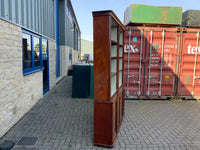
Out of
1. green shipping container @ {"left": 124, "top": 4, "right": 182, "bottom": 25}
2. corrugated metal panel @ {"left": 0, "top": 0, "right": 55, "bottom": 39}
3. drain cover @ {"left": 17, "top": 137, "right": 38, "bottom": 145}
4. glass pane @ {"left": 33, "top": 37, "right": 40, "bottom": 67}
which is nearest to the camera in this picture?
drain cover @ {"left": 17, "top": 137, "right": 38, "bottom": 145}

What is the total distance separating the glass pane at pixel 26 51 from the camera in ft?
17.7

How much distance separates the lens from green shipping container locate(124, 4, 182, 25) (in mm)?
6918

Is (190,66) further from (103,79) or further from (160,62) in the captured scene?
(103,79)

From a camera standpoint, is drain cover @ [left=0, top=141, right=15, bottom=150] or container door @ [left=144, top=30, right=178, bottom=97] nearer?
drain cover @ [left=0, top=141, right=15, bottom=150]

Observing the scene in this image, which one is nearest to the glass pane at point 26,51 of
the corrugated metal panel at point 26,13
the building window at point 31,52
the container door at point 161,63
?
the building window at point 31,52

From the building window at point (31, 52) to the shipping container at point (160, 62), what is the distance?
12.5ft

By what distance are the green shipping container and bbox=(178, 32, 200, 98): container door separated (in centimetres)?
94

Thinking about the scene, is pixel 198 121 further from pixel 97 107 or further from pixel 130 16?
pixel 130 16

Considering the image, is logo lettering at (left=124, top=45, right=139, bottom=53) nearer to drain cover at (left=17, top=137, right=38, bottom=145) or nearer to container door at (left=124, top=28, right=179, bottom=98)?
container door at (left=124, top=28, right=179, bottom=98)

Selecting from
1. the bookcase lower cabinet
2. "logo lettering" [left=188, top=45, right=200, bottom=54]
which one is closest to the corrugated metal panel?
the bookcase lower cabinet

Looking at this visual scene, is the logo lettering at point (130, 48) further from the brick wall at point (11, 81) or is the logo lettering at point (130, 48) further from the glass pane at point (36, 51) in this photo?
the brick wall at point (11, 81)

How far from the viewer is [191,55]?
7.07 m

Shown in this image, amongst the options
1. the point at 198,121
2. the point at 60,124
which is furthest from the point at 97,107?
→ the point at 198,121

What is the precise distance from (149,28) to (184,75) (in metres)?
2.69
